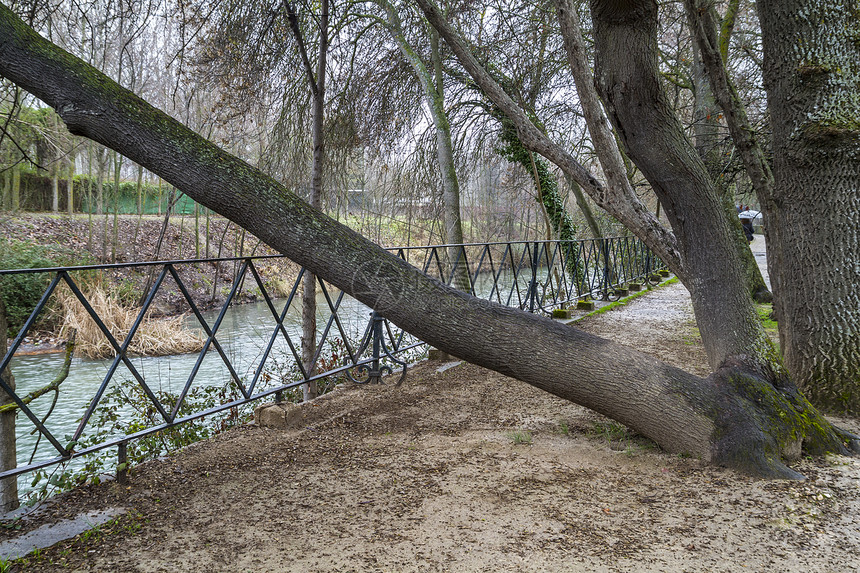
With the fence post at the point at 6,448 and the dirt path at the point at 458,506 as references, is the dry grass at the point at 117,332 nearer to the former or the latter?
the fence post at the point at 6,448

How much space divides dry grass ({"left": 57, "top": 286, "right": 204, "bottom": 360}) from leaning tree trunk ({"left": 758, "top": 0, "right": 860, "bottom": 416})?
8162mm

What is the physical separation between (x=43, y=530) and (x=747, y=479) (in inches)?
122

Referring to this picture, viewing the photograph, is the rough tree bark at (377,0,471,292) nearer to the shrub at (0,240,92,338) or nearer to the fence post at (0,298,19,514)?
the fence post at (0,298,19,514)

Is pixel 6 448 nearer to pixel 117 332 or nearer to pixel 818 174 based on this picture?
pixel 818 174

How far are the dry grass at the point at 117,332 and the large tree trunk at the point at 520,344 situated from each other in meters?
6.78

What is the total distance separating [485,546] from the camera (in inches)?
91.1

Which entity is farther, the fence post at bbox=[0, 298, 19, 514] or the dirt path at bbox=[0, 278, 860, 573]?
the fence post at bbox=[0, 298, 19, 514]

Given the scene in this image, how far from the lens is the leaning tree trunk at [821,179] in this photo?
3.64 meters

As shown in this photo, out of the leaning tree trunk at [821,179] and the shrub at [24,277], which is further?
the shrub at [24,277]

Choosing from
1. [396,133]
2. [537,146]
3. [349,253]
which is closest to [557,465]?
[349,253]

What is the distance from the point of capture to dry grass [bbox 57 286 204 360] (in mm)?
8812

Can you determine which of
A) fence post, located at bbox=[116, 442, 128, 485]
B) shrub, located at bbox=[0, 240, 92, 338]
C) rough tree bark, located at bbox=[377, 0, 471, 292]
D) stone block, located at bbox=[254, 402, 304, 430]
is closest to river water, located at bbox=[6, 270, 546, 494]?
rough tree bark, located at bbox=[377, 0, 471, 292]

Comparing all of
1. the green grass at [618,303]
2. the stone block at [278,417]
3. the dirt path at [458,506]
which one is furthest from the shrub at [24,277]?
the green grass at [618,303]

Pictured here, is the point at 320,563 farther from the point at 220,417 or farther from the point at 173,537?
the point at 220,417
